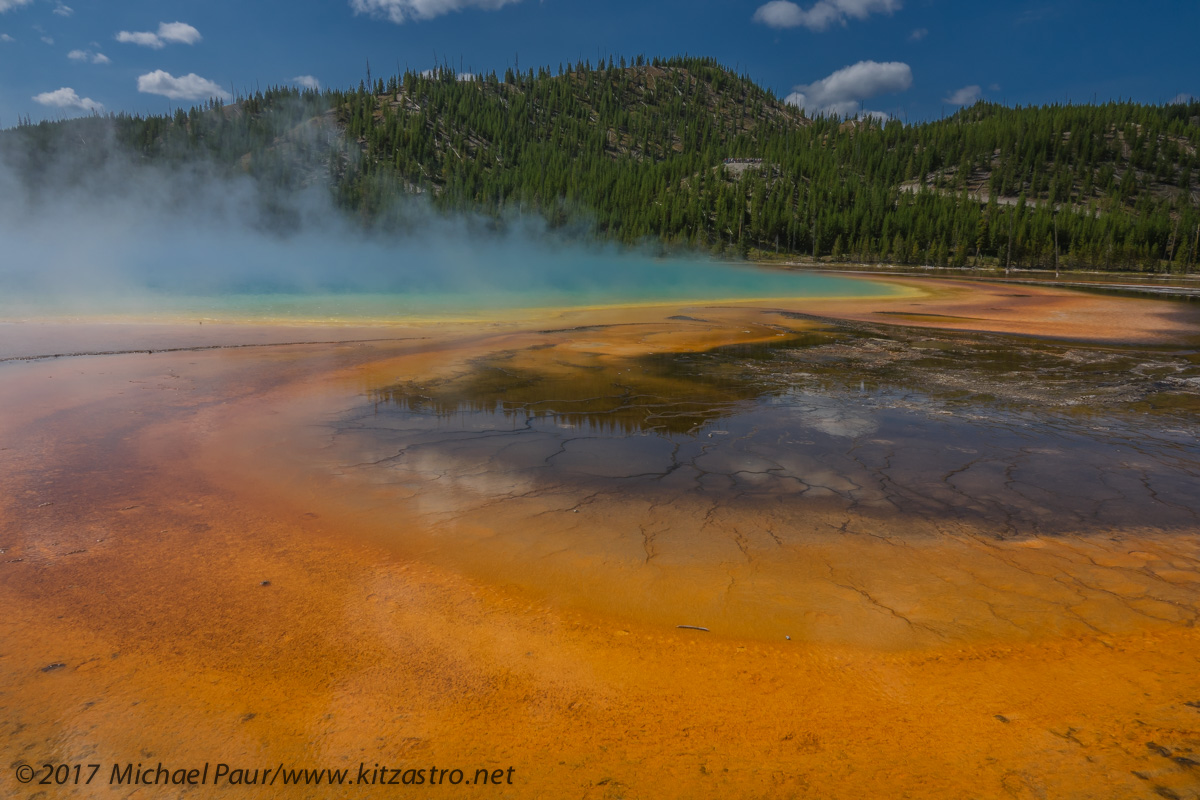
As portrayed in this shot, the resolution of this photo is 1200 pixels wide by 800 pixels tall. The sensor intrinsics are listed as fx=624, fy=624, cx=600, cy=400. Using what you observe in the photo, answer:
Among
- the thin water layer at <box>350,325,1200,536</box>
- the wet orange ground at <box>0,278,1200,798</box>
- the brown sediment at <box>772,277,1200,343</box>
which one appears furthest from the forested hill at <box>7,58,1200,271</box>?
the wet orange ground at <box>0,278,1200,798</box>

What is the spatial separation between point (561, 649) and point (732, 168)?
11056 centimetres

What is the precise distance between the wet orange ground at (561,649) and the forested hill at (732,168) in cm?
7550

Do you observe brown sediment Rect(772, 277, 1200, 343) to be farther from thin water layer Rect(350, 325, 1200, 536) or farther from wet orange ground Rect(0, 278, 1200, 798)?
wet orange ground Rect(0, 278, 1200, 798)

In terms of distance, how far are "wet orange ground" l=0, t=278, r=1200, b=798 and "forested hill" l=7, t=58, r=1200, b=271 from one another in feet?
248

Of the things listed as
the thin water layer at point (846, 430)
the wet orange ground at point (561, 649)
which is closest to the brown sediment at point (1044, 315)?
the thin water layer at point (846, 430)

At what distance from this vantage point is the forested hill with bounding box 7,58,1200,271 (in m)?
73.3

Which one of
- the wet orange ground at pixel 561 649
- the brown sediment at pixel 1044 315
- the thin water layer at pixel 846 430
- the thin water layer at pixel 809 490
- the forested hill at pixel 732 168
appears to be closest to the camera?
the wet orange ground at pixel 561 649

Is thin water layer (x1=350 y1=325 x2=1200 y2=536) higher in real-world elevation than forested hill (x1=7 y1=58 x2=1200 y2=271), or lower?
lower

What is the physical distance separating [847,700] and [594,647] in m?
1.31

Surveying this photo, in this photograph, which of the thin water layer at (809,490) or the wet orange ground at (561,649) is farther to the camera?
the thin water layer at (809,490)

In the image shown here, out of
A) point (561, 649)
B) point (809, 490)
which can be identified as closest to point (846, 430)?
point (809, 490)

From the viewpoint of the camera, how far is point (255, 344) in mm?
13562

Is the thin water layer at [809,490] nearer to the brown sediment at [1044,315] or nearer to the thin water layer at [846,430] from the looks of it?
the thin water layer at [846,430]

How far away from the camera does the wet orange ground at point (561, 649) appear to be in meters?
2.67
